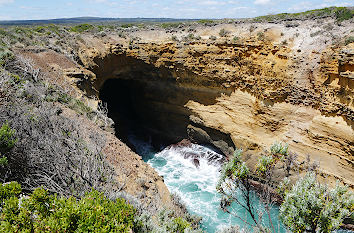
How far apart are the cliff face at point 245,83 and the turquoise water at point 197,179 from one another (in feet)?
4.70

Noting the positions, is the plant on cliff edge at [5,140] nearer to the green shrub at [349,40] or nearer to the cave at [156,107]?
the cave at [156,107]

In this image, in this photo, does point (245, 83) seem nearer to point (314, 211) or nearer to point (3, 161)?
point (314, 211)

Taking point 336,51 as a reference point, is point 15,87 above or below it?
below

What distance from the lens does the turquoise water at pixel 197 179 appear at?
13.1 m

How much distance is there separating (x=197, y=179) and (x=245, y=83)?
7.61 m

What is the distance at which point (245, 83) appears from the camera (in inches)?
649

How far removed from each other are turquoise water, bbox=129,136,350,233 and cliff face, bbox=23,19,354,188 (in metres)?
1.43

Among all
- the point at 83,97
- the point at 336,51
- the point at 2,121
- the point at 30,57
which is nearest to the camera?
the point at 2,121

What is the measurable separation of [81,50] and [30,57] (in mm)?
4481

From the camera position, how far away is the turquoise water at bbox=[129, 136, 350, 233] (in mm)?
13109

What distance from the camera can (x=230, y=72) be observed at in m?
17.0

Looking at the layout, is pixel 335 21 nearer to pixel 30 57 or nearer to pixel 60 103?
pixel 60 103

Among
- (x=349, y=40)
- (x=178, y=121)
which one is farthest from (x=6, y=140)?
(x=349, y=40)

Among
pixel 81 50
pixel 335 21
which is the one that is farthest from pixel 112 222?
pixel 335 21
